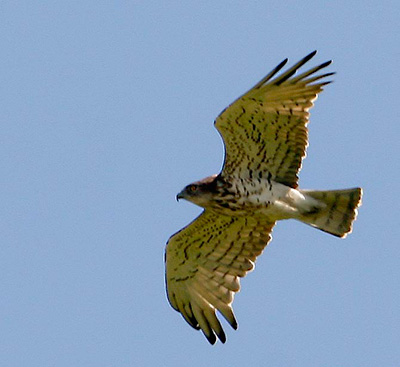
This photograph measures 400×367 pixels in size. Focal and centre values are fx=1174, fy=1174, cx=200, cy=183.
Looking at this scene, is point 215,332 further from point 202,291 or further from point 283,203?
point 283,203

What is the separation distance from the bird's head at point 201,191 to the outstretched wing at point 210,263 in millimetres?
518

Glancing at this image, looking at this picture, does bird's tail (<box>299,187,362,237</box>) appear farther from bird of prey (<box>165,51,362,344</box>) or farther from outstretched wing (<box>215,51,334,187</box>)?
outstretched wing (<box>215,51,334,187</box>)

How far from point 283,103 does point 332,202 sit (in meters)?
1.43

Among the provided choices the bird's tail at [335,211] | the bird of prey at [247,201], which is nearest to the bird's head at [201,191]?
the bird of prey at [247,201]

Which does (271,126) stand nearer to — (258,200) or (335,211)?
(258,200)

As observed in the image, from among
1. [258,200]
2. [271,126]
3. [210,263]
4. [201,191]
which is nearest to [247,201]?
[258,200]

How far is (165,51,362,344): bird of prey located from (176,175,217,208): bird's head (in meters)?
0.01

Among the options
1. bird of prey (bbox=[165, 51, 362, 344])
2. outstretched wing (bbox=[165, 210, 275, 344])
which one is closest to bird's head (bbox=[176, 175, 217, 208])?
bird of prey (bbox=[165, 51, 362, 344])

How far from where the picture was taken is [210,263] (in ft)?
48.0

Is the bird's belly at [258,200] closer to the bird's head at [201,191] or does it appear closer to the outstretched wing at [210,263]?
the bird's head at [201,191]

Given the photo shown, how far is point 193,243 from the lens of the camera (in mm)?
14469

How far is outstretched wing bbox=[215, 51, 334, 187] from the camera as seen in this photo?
523 inches

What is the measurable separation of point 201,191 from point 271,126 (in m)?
1.11

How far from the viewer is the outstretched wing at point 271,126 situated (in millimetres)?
13281
